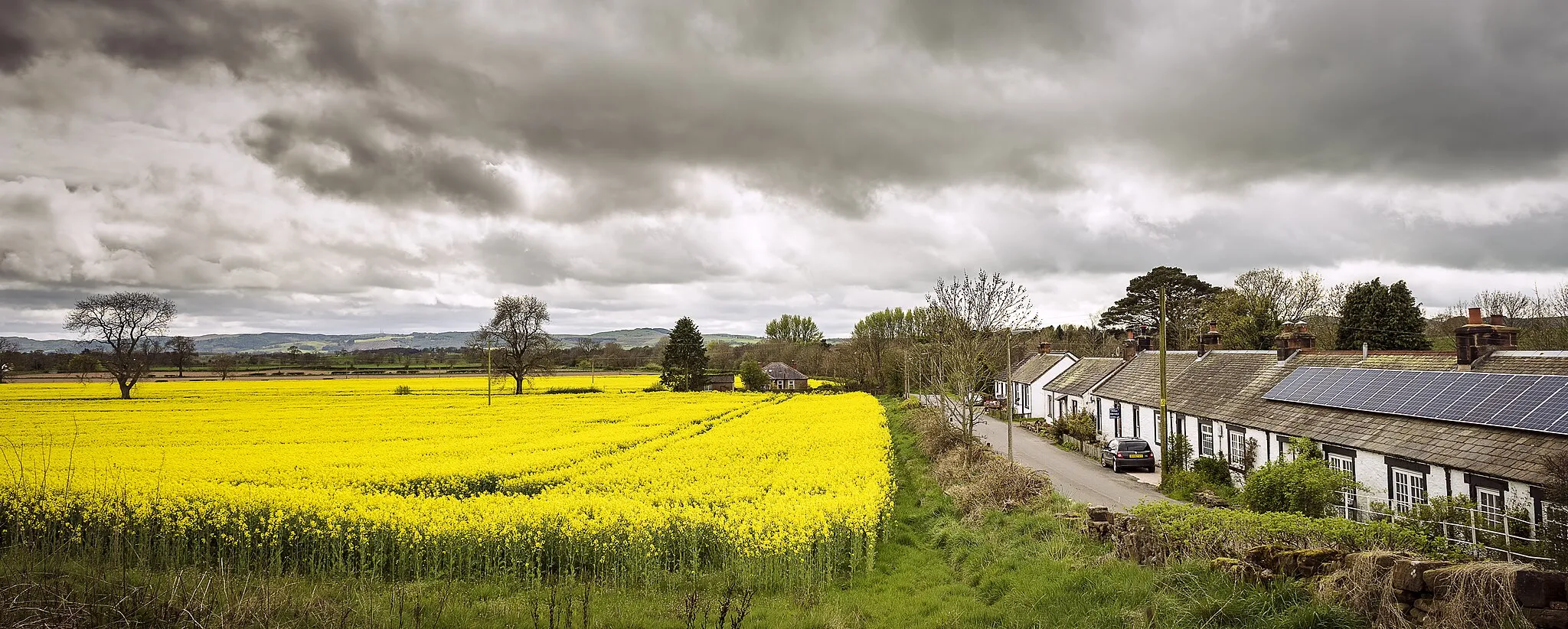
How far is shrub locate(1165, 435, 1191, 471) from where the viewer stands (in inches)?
1064

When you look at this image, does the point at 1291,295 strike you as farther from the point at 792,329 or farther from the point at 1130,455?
the point at 792,329

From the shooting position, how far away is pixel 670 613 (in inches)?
385

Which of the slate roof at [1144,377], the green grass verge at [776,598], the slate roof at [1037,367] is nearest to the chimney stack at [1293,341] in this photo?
the slate roof at [1144,377]

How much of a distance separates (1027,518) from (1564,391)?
12035mm

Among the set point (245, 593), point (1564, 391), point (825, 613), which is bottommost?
point (825, 613)

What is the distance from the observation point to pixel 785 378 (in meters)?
88.8

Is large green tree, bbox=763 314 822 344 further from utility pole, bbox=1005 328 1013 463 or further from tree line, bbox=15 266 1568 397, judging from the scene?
utility pole, bbox=1005 328 1013 463

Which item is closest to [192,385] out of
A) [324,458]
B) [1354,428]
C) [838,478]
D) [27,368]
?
[27,368]

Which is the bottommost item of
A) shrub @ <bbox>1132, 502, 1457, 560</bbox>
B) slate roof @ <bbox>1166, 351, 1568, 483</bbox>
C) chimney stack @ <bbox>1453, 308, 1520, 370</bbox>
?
shrub @ <bbox>1132, 502, 1457, 560</bbox>

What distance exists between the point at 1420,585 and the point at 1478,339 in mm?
18314

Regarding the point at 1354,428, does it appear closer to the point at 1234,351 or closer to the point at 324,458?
the point at 1234,351

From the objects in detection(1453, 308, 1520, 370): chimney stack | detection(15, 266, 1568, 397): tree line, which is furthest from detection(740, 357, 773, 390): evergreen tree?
detection(1453, 308, 1520, 370): chimney stack

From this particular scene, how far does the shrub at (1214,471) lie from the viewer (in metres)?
24.0

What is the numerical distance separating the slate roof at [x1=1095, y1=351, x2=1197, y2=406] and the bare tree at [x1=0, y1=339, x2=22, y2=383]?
4178 inches
